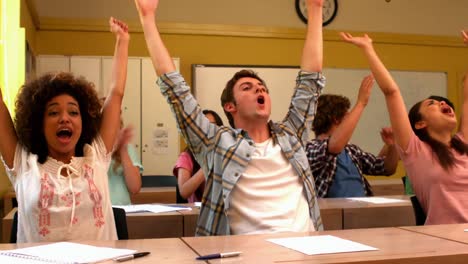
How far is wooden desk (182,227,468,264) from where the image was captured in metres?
1.28

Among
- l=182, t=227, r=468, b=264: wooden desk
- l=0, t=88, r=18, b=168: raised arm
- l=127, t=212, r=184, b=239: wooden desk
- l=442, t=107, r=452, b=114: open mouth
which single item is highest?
l=442, t=107, r=452, b=114: open mouth

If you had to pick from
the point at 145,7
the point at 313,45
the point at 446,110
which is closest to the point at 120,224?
the point at 145,7

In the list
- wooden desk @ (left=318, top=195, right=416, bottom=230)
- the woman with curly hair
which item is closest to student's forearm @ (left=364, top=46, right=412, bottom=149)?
wooden desk @ (left=318, top=195, right=416, bottom=230)

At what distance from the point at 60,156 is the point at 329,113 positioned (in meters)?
1.80

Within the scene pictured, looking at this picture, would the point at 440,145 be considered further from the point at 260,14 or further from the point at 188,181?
the point at 260,14

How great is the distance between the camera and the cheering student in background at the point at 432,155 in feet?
7.59

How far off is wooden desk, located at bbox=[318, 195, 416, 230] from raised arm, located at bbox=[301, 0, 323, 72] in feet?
2.40

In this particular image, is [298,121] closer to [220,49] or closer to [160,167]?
[160,167]

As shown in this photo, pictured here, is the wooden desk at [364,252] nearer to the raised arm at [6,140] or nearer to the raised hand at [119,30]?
the raised arm at [6,140]

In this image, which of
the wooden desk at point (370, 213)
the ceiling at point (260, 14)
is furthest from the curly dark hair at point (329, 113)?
the ceiling at point (260, 14)

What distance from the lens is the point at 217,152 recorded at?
6.75 ft

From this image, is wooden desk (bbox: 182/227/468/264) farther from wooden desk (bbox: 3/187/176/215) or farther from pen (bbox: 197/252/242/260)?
wooden desk (bbox: 3/187/176/215)

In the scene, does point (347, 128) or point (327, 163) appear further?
point (327, 163)

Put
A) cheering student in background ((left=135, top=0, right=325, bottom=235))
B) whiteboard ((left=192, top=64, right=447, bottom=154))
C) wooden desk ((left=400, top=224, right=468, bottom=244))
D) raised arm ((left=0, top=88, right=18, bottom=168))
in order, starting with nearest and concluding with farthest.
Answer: wooden desk ((left=400, top=224, right=468, bottom=244)), raised arm ((left=0, top=88, right=18, bottom=168)), cheering student in background ((left=135, top=0, right=325, bottom=235)), whiteboard ((left=192, top=64, right=447, bottom=154))
